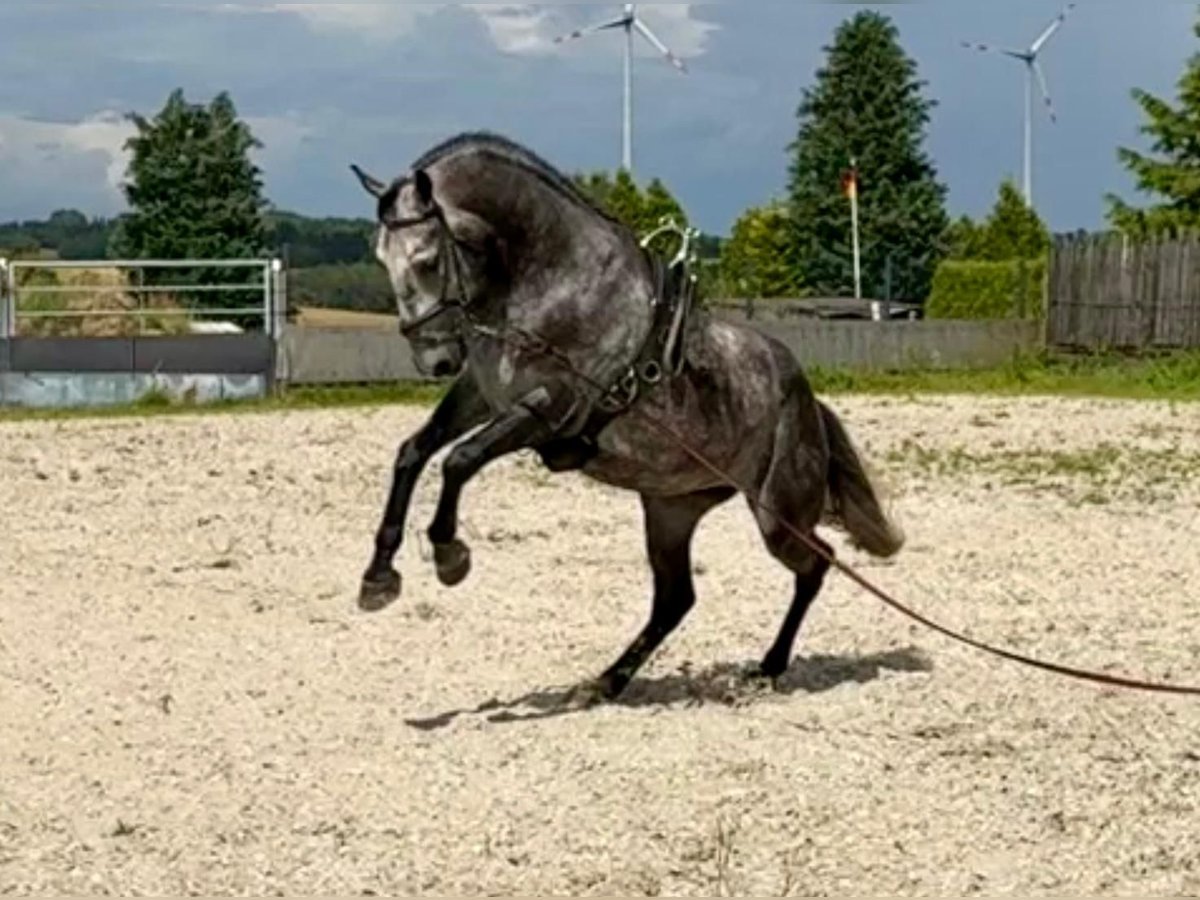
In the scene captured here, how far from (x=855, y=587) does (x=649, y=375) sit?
11.2 ft

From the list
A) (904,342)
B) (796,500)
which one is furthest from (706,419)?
(904,342)

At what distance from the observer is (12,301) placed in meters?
24.9

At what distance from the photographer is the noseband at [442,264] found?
6.61 meters

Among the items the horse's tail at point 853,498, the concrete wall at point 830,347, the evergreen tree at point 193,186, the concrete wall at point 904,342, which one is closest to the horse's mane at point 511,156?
the horse's tail at point 853,498

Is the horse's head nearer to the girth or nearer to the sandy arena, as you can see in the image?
the girth

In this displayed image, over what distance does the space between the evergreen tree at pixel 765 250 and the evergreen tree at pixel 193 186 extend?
1437 cm

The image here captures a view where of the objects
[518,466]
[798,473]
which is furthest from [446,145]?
[518,466]

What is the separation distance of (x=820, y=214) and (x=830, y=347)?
33680 millimetres

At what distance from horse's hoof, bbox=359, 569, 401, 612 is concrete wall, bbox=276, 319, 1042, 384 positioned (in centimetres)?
1648

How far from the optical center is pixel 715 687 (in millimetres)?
7938

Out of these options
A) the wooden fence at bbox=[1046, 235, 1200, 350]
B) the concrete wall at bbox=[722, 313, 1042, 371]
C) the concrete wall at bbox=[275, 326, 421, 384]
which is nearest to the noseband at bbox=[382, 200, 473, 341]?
the concrete wall at bbox=[275, 326, 421, 384]

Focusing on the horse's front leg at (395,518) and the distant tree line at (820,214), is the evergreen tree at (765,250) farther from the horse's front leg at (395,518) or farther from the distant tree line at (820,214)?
the horse's front leg at (395,518)

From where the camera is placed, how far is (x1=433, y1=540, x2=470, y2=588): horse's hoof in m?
6.91

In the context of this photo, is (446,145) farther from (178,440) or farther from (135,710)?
(178,440)
